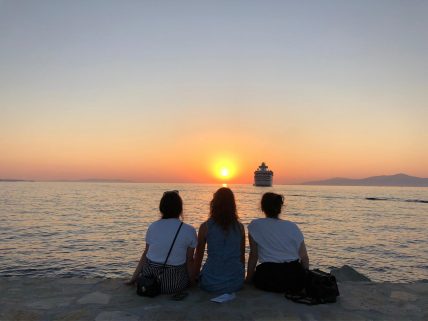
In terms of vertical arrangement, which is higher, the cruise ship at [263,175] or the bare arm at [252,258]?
the cruise ship at [263,175]

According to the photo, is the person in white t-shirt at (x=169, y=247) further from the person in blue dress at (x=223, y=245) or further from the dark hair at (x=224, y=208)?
the dark hair at (x=224, y=208)

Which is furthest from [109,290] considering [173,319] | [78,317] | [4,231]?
[4,231]

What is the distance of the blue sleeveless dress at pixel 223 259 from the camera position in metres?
5.66

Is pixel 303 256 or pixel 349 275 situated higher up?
pixel 303 256

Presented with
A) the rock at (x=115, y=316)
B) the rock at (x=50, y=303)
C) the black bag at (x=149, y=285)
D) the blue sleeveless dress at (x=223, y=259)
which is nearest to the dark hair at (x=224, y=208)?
the blue sleeveless dress at (x=223, y=259)

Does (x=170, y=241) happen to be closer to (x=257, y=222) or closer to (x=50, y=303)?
(x=257, y=222)

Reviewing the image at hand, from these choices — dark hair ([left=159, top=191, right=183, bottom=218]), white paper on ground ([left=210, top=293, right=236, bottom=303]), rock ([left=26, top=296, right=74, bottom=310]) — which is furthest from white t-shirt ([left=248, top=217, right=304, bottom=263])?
rock ([left=26, top=296, right=74, bottom=310])

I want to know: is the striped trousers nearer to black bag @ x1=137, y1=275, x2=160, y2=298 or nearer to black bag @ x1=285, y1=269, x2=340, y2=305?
black bag @ x1=137, y1=275, x2=160, y2=298

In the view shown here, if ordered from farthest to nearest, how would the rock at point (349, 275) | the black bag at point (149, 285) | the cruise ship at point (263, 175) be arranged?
the cruise ship at point (263, 175) < the rock at point (349, 275) < the black bag at point (149, 285)

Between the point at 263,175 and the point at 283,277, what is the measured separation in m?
174

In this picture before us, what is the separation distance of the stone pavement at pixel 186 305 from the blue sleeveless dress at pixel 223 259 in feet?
0.69

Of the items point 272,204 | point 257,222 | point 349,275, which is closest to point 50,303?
point 257,222

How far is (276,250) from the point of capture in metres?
5.87

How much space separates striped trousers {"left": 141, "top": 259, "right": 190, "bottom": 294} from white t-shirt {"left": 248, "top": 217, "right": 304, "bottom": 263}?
1369 millimetres
